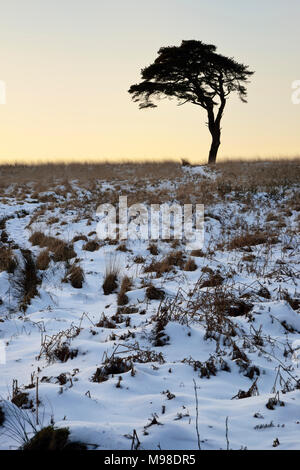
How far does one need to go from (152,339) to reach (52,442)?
2203mm

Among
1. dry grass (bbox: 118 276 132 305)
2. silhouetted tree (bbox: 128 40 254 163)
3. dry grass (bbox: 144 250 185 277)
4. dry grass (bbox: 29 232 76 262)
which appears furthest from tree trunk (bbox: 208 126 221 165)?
dry grass (bbox: 118 276 132 305)

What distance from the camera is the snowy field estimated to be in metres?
2.51

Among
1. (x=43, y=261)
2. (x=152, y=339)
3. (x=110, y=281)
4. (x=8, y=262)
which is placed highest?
(x=8, y=262)

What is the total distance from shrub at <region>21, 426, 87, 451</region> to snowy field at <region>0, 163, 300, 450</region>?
0.08 meters

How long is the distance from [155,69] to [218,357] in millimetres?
21514

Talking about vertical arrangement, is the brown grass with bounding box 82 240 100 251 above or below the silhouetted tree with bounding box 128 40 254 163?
below

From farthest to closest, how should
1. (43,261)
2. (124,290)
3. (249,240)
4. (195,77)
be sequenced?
(195,77) → (249,240) → (43,261) → (124,290)

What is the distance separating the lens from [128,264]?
7762 millimetres

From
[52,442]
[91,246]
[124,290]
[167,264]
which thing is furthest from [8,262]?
[52,442]

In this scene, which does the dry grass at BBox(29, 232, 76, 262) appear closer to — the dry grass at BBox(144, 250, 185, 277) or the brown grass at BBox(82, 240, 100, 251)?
the brown grass at BBox(82, 240, 100, 251)

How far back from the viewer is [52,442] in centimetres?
211

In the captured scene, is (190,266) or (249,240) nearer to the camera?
(190,266)

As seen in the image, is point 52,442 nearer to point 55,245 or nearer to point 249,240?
point 55,245

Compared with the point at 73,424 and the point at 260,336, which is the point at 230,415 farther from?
the point at 260,336
